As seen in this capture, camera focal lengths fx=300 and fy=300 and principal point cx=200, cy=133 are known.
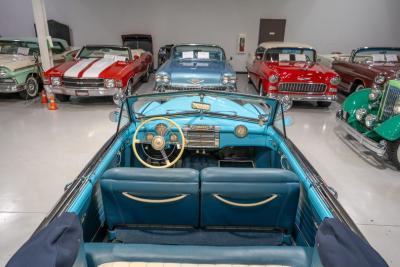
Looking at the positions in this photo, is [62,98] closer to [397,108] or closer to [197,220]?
[197,220]

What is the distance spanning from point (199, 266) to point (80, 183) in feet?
3.29

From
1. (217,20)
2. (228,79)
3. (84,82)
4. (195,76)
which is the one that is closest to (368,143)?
(228,79)

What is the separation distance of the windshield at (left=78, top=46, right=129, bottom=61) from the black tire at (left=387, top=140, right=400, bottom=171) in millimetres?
6485

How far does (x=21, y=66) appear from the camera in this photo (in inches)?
286

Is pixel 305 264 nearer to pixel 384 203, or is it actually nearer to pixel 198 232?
pixel 198 232

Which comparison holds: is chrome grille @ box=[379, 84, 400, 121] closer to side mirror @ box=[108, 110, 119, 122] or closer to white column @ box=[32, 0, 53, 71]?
side mirror @ box=[108, 110, 119, 122]

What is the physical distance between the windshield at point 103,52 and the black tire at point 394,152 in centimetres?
649

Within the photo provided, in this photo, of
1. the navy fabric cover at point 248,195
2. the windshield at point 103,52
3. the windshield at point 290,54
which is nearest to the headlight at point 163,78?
the windshield at point 103,52

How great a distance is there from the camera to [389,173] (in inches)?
168

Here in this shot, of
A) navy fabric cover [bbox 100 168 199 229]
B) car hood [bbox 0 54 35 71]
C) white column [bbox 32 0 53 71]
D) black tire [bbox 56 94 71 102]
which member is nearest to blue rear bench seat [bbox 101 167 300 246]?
navy fabric cover [bbox 100 168 199 229]

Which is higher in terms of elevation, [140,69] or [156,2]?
[156,2]

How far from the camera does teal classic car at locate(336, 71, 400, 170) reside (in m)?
4.19

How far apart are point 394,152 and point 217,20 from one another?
934cm

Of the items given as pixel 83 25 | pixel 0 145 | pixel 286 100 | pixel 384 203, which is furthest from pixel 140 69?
pixel 384 203
